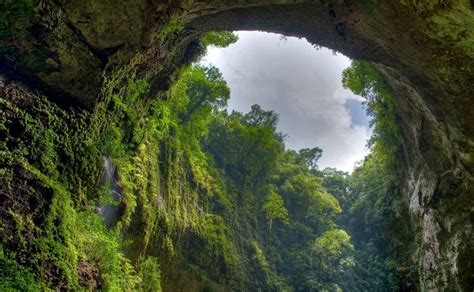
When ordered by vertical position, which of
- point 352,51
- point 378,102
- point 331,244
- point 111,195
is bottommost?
point 111,195

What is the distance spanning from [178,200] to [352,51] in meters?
10.5

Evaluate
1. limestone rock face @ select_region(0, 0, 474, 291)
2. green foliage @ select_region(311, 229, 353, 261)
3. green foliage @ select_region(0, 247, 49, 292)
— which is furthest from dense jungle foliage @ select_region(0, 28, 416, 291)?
limestone rock face @ select_region(0, 0, 474, 291)

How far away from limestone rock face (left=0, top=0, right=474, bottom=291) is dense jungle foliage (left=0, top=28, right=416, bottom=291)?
2.57 ft

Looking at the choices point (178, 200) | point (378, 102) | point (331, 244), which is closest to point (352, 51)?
point (378, 102)

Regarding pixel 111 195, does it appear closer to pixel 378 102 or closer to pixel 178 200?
pixel 178 200

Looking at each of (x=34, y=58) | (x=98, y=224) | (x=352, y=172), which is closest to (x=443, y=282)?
(x=98, y=224)

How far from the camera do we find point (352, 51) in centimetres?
1159

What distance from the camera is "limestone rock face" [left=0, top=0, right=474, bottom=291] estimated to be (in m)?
7.87

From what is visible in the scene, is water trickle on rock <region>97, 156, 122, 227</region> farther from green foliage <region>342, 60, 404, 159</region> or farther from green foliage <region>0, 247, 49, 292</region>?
green foliage <region>342, 60, 404, 159</region>

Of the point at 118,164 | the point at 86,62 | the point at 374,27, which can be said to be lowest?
the point at 118,164

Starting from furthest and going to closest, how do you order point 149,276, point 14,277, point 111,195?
point 149,276, point 111,195, point 14,277

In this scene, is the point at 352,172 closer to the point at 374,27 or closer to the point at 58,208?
the point at 374,27

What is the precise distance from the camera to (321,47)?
1222cm

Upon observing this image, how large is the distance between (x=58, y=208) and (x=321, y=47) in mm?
9555
